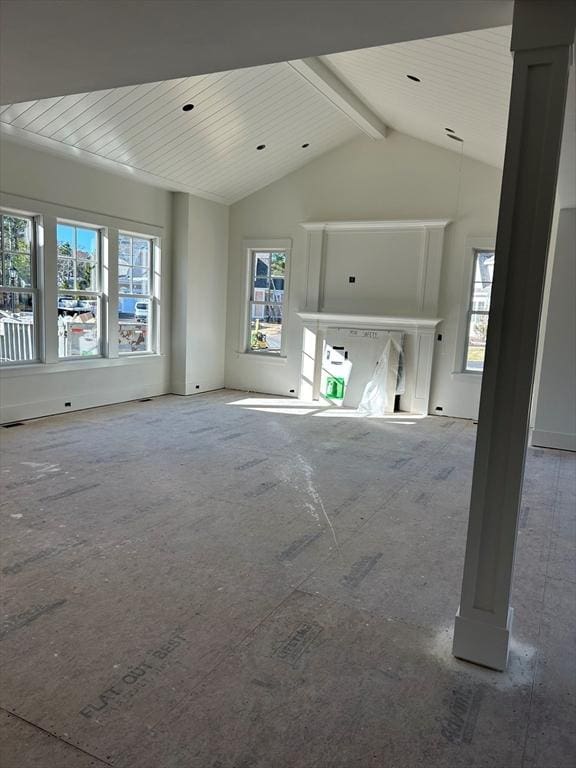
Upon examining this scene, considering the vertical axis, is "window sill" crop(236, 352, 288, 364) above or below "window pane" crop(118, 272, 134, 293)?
below

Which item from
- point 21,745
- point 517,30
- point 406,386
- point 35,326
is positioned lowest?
point 21,745

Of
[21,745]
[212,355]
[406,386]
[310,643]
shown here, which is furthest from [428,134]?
[21,745]

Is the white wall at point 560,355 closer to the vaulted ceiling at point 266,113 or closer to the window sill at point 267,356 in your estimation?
the vaulted ceiling at point 266,113

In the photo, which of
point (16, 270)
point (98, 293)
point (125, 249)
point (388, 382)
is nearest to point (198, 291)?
point (125, 249)

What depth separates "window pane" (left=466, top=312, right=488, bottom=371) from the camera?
6.98 metres

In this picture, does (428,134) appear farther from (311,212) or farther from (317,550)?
(317,550)

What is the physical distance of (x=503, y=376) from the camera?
6.66 feet

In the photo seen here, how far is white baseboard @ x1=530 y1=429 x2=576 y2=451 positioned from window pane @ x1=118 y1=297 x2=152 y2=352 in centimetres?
530

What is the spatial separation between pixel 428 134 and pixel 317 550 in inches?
215

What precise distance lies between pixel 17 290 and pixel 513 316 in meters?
5.46

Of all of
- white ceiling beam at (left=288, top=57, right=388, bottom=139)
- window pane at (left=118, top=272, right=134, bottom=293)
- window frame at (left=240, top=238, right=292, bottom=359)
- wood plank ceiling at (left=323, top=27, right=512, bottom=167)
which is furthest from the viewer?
window frame at (left=240, top=238, right=292, bottom=359)

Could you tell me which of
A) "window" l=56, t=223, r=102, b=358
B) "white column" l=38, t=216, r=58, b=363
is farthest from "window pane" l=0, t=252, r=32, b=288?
"window" l=56, t=223, r=102, b=358

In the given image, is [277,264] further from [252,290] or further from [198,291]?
[198,291]

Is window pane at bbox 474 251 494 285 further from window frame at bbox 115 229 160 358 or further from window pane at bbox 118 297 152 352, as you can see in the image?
window pane at bbox 118 297 152 352
